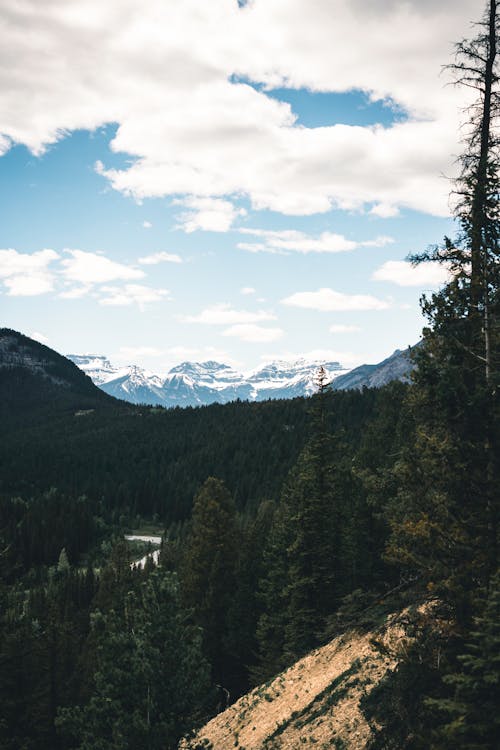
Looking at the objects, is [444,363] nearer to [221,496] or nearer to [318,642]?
[318,642]

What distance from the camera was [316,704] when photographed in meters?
20.1

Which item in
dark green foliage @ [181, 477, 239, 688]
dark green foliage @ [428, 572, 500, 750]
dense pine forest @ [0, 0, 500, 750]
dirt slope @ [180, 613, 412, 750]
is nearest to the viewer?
dark green foliage @ [428, 572, 500, 750]

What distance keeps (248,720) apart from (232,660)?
55.0 ft

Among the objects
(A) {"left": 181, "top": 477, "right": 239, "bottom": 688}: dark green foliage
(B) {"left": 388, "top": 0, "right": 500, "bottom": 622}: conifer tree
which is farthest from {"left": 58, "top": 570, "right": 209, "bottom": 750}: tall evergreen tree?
(A) {"left": 181, "top": 477, "right": 239, "bottom": 688}: dark green foliage

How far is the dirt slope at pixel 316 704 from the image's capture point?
1727 cm

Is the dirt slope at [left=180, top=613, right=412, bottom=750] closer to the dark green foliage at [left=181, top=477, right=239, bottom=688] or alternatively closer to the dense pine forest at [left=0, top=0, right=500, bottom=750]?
the dense pine forest at [left=0, top=0, right=500, bottom=750]

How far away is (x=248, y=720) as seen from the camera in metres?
23.4

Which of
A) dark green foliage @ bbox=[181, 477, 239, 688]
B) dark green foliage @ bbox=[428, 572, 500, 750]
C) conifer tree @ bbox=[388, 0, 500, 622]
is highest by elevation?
conifer tree @ bbox=[388, 0, 500, 622]

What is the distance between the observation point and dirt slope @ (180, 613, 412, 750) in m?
17.3

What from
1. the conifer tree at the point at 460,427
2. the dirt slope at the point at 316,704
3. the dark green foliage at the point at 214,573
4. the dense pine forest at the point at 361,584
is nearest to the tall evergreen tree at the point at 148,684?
the dense pine forest at the point at 361,584

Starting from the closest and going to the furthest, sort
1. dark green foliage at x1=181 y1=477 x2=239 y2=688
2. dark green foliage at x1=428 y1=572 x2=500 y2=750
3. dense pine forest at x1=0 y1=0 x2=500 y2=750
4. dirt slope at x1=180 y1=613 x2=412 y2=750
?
dark green foliage at x1=428 y1=572 x2=500 y2=750, dense pine forest at x1=0 y1=0 x2=500 y2=750, dirt slope at x1=180 y1=613 x2=412 y2=750, dark green foliage at x1=181 y1=477 x2=239 y2=688

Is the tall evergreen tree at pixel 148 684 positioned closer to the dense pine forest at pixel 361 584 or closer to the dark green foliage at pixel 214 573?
the dense pine forest at pixel 361 584

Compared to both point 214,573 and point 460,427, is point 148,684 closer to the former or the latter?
point 460,427

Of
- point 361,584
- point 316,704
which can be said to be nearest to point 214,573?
point 361,584
